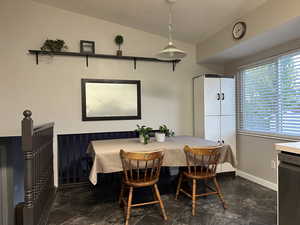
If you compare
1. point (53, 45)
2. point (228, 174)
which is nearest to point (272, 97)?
point (228, 174)

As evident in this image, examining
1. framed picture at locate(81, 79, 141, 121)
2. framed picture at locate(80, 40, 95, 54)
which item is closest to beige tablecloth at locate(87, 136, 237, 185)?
framed picture at locate(81, 79, 141, 121)

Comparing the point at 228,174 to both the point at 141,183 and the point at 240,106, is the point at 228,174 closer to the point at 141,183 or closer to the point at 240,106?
the point at 240,106

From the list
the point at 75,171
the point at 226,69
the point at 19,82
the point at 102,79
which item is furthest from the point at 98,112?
the point at 226,69

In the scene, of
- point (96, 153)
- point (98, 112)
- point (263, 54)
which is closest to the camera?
point (96, 153)

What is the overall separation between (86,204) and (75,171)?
0.82m

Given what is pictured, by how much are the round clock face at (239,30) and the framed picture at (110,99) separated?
5.75 feet

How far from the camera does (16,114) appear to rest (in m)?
3.19

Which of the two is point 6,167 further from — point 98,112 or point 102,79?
point 102,79

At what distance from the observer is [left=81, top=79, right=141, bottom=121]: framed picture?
349 cm

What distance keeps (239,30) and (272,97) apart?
1183mm

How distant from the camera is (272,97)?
3.21 meters

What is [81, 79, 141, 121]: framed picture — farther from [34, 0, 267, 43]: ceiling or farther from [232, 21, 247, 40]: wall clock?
[232, 21, 247, 40]: wall clock

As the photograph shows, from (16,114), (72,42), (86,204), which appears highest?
(72,42)

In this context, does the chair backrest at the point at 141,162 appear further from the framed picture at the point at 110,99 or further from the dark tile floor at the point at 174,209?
the framed picture at the point at 110,99
